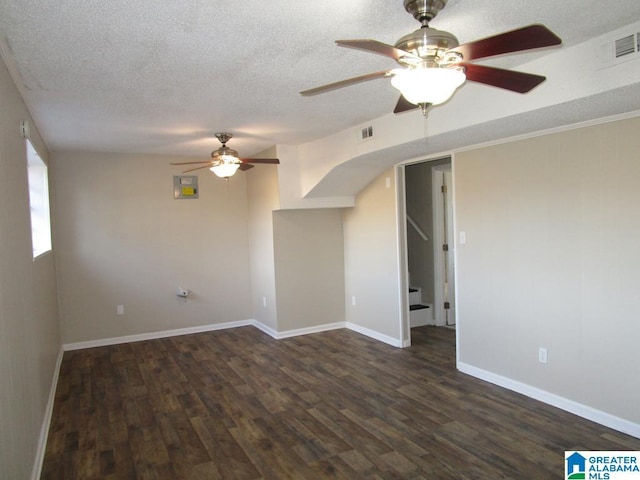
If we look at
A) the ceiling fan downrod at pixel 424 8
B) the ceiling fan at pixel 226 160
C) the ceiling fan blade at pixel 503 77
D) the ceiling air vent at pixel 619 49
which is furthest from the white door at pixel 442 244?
the ceiling fan downrod at pixel 424 8

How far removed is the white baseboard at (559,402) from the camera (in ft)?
9.68

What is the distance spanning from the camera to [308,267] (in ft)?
19.0

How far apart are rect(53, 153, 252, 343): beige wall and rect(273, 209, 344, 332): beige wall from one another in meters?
0.92

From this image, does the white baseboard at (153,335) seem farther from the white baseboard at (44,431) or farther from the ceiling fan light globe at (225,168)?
the ceiling fan light globe at (225,168)

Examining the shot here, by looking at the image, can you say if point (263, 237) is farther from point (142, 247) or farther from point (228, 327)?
point (142, 247)

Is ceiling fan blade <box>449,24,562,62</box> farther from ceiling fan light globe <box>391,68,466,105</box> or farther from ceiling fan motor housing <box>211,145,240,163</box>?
ceiling fan motor housing <box>211,145,240,163</box>

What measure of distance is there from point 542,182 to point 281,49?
2.31 m

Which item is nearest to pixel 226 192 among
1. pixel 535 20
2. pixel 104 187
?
pixel 104 187

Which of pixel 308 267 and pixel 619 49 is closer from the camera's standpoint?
pixel 619 49

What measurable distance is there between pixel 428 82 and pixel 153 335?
5.16m

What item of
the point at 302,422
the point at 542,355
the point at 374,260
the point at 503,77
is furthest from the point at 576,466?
the point at 374,260

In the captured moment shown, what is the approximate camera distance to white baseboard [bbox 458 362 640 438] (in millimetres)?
2951

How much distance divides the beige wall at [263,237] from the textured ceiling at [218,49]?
1.79m

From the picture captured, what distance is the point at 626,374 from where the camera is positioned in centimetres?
294
